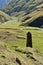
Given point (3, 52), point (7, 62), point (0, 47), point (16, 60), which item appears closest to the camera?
point (7, 62)

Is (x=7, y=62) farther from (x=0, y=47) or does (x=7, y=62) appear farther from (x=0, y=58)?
(x=0, y=47)

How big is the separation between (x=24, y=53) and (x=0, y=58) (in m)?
7.45

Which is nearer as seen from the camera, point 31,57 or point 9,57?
point 9,57

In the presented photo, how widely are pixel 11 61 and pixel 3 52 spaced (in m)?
2.56

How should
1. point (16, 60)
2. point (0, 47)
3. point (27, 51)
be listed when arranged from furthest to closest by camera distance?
point (27, 51)
point (0, 47)
point (16, 60)

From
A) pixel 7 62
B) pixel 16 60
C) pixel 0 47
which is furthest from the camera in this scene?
pixel 0 47

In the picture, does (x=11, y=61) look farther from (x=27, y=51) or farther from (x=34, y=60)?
(x=27, y=51)

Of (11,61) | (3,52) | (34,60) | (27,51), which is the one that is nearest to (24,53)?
(27,51)

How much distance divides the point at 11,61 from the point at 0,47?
425cm

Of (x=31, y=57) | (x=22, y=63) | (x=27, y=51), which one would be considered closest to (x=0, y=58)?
(x=22, y=63)

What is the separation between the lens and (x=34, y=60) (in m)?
26.6

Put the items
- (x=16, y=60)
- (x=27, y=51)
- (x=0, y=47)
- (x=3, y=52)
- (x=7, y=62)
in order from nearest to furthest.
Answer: (x=7, y=62)
(x=16, y=60)
(x=3, y=52)
(x=0, y=47)
(x=27, y=51)

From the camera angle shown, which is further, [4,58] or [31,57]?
[31,57]

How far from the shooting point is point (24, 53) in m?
29.5
